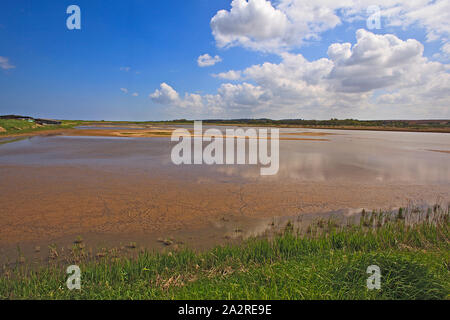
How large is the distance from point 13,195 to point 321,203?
12.4 m

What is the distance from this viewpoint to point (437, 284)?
3.01 meters

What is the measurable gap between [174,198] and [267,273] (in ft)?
19.9

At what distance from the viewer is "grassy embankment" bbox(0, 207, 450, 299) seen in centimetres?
316

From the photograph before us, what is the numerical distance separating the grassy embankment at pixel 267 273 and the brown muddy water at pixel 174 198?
3.79 feet

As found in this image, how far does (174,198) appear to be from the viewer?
9117 millimetres

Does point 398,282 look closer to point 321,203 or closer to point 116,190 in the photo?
point 321,203

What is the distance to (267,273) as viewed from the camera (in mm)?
3742

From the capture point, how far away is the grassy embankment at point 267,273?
10.4 ft

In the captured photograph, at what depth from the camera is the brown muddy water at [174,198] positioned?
6250 millimetres

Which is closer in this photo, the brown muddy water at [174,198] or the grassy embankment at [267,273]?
the grassy embankment at [267,273]

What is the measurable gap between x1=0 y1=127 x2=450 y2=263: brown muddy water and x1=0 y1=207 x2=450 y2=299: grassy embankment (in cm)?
116

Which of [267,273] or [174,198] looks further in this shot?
[174,198]

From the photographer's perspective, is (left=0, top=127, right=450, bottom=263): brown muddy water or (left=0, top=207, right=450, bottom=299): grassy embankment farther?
(left=0, top=127, right=450, bottom=263): brown muddy water
